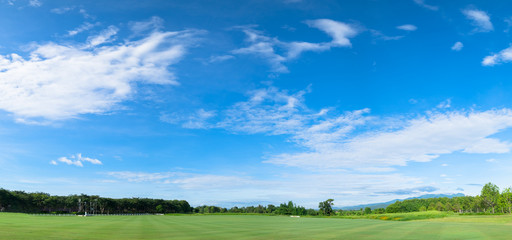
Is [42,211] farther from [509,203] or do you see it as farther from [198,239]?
[509,203]

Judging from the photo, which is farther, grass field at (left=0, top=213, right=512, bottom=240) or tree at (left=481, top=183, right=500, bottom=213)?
tree at (left=481, top=183, right=500, bottom=213)

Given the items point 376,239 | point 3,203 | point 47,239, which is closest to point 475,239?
point 376,239

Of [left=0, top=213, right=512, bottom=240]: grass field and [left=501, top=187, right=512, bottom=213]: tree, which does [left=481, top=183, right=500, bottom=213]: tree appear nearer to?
[left=501, top=187, right=512, bottom=213]: tree

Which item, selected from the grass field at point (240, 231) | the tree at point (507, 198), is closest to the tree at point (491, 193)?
the tree at point (507, 198)

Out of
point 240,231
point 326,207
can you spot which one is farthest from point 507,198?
point 240,231

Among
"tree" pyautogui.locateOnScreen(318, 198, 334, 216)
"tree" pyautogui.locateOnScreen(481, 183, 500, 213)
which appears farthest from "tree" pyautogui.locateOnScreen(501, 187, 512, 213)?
"tree" pyautogui.locateOnScreen(318, 198, 334, 216)

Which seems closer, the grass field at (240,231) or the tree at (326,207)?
the grass field at (240,231)

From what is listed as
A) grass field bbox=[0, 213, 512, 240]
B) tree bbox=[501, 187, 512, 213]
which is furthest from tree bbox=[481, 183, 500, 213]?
grass field bbox=[0, 213, 512, 240]

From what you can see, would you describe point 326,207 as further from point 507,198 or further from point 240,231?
point 240,231

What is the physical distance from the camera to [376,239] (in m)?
31.4

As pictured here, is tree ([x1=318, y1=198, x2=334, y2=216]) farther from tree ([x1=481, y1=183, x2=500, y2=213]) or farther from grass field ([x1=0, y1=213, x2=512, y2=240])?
grass field ([x1=0, y1=213, x2=512, y2=240])

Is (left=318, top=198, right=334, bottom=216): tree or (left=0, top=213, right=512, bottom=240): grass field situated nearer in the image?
(left=0, top=213, right=512, bottom=240): grass field

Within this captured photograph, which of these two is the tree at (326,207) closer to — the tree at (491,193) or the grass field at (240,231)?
the tree at (491,193)

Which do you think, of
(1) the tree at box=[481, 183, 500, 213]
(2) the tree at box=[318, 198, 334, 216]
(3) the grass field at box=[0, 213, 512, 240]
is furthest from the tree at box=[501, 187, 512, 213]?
(3) the grass field at box=[0, 213, 512, 240]
